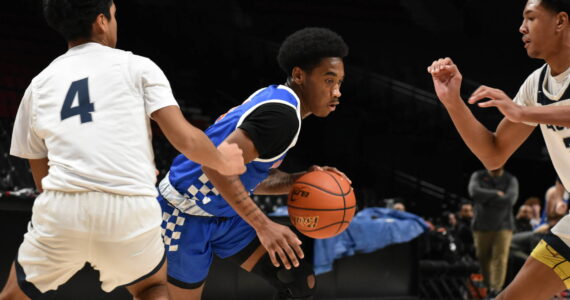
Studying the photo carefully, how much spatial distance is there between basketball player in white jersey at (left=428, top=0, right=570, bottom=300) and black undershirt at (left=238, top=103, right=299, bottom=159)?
0.76 metres

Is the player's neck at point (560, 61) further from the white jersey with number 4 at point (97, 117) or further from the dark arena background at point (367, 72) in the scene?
the dark arena background at point (367, 72)

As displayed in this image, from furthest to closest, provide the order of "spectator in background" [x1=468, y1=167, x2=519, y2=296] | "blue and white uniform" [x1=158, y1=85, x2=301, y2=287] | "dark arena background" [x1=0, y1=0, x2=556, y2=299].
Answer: "dark arena background" [x1=0, y1=0, x2=556, y2=299] < "spectator in background" [x1=468, y1=167, x2=519, y2=296] < "blue and white uniform" [x1=158, y1=85, x2=301, y2=287]

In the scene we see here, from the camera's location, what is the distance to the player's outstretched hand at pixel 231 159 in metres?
2.51

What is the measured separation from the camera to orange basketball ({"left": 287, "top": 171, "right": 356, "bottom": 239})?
315cm

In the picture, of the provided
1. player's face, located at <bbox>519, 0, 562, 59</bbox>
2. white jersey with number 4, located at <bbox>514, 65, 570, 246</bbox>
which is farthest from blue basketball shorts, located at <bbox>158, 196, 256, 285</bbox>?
player's face, located at <bbox>519, 0, 562, 59</bbox>

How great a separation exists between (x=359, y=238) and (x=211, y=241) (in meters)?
3.99

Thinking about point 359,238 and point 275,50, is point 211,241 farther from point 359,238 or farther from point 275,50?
point 275,50

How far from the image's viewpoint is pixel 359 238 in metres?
7.05

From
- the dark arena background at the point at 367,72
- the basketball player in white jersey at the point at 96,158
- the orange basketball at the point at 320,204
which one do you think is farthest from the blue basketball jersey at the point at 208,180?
the dark arena background at the point at 367,72

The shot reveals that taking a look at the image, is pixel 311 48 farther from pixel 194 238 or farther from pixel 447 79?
pixel 194 238

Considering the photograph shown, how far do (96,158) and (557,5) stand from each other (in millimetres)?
2131

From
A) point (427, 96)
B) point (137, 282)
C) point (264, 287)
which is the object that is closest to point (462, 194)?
point (427, 96)

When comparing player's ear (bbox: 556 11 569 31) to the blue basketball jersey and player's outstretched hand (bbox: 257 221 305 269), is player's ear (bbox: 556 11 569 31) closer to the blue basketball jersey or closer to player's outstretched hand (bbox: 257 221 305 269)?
the blue basketball jersey

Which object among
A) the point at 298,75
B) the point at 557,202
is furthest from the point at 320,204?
the point at 557,202
